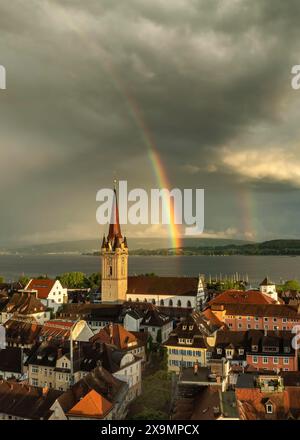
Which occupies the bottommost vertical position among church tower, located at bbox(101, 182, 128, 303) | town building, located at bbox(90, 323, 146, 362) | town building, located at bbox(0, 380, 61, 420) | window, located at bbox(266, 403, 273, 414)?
town building, located at bbox(0, 380, 61, 420)

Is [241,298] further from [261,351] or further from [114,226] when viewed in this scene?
[114,226]

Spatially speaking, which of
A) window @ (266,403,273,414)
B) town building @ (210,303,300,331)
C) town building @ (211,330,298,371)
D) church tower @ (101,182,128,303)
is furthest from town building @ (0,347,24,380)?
church tower @ (101,182,128,303)

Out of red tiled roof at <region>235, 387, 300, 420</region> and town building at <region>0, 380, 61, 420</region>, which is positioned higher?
red tiled roof at <region>235, 387, 300, 420</region>

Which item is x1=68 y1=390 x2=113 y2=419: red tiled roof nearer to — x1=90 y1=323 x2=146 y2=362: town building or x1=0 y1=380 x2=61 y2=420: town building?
x1=0 y1=380 x2=61 y2=420: town building

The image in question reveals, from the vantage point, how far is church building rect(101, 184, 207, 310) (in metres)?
83.8

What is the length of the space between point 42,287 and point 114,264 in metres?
13.2

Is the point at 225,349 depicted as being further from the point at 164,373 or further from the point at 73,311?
the point at 73,311

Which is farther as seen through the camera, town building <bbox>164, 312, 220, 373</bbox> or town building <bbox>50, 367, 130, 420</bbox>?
town building <bbox>164, 312, 220, 373</bbox>

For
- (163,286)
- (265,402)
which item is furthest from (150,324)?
(265,402)

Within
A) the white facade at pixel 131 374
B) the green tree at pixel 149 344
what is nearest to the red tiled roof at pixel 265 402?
the white facade at pixel 131 374

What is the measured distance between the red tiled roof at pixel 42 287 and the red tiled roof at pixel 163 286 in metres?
14.2

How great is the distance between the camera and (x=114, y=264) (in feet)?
285
